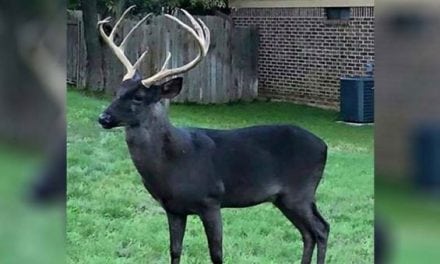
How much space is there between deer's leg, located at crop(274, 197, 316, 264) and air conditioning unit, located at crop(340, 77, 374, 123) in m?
5.33

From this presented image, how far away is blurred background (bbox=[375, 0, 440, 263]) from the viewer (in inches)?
53.9

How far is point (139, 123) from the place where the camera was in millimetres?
3459

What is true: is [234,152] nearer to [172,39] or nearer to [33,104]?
[33,104]

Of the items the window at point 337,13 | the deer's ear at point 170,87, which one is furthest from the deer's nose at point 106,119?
the window at point 337,13

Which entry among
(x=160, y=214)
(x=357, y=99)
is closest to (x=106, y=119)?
(x=160, y=214)

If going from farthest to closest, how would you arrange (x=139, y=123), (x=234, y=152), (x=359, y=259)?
(x=359, y=259) < (x=234, y=152) < (x=139, y=123)

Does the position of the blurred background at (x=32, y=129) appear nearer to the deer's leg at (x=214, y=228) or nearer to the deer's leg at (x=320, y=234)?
the deer's leg at (x=214, y=228)

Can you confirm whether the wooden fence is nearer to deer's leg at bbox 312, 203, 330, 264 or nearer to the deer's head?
deer's leg at bbox 312, 203, 330, 264

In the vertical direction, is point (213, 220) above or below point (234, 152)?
below

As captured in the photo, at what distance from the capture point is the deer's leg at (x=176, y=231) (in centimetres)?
370

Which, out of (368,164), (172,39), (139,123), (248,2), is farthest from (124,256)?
(248,2)

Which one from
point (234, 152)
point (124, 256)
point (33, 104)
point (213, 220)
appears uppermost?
point (33, 104)

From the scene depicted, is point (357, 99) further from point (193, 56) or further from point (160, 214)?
point (160, 214)

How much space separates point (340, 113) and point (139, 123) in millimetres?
7093
